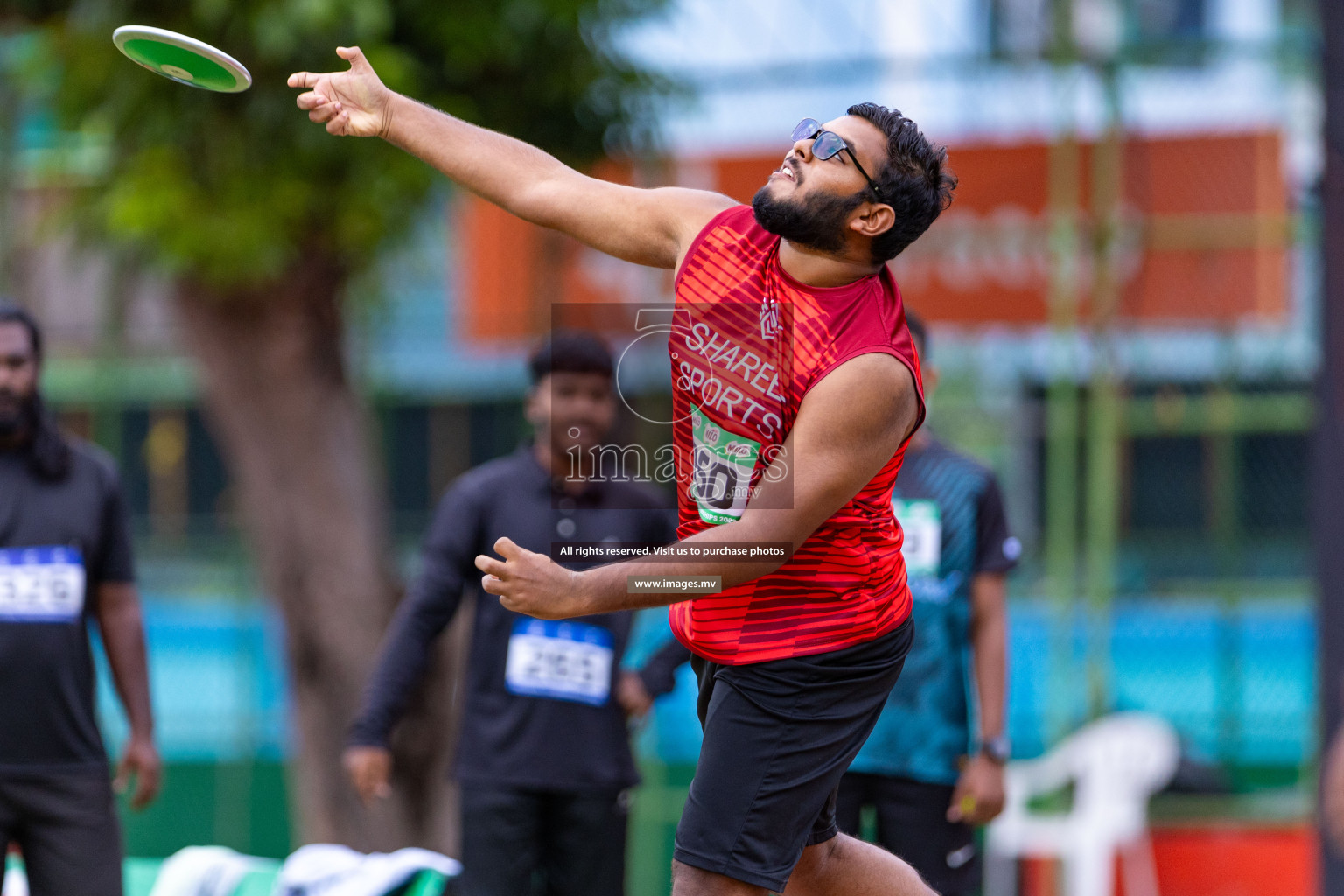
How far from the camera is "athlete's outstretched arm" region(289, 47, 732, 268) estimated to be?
10.5 ft

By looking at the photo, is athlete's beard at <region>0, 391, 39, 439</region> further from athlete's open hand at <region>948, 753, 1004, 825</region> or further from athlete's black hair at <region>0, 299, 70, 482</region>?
athlete's open hand at <region>948, 753, 1004, 825</region>

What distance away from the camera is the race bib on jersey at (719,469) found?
3.09 meters

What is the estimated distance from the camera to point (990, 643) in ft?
15.2

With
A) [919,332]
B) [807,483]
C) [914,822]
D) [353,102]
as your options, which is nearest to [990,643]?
[914,822]

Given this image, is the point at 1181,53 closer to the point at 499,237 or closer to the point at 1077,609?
the point at 1077,609

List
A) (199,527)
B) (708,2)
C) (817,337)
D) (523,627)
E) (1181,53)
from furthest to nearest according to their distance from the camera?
(199,527) → (708,2) → (1181,53) → (523,627) → (817,337)

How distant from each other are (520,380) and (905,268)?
11.5ft

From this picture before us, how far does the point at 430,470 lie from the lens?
11.1m

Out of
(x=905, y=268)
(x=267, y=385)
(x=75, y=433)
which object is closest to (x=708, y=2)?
(x=905, y=268)

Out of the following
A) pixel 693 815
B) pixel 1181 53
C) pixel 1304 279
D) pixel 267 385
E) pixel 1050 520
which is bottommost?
pixel 693 815

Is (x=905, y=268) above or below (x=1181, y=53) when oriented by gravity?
below

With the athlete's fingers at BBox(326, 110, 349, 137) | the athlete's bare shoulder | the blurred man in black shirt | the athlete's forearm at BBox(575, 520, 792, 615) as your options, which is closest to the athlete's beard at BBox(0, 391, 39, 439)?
the blurred man in black shirt

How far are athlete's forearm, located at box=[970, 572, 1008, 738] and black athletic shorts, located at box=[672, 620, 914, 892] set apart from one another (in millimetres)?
1517

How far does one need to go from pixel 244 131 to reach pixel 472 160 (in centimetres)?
315
